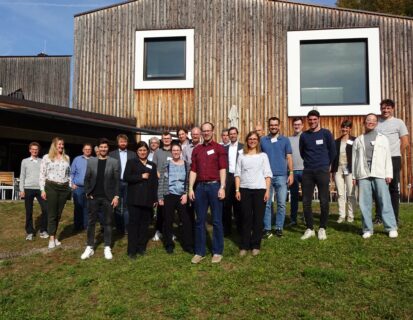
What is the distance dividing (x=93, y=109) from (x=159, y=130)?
8.65ft

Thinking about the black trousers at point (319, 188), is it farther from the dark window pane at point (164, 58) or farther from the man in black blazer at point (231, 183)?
the dark window pane at point (164, 58)

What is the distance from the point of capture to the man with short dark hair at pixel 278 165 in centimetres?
621

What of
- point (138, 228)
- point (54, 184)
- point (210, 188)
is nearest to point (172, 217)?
point (138, 228)

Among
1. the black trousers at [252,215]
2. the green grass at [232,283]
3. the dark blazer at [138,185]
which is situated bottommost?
the green grass at [232,283]

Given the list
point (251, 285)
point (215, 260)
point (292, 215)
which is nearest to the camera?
point (251, 285)

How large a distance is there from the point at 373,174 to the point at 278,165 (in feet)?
4.55

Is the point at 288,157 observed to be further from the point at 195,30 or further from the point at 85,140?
the point at 85,140

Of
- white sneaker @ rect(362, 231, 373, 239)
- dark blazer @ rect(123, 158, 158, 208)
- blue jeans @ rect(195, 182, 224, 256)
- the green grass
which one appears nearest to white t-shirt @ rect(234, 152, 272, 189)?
blue jeans @ rect(195, 182, 224, 256)

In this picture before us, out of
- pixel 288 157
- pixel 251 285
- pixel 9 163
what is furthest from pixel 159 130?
pixel 251 285

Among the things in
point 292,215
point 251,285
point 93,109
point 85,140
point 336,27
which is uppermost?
point 336,27

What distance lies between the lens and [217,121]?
13648 mm

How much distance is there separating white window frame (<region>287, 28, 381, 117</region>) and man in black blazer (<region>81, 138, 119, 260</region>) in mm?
8521

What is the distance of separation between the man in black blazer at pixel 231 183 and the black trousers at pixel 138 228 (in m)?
1.31

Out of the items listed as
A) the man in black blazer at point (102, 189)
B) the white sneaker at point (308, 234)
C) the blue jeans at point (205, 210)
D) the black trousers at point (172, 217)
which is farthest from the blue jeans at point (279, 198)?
the man in black blazer at point (102, 189)
